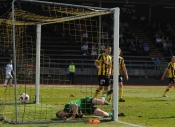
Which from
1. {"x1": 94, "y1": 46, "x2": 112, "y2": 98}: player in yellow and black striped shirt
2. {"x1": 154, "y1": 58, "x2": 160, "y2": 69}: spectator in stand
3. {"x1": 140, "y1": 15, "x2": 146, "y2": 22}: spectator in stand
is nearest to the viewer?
{"x1": 94, "y1": 46, "x2": 112, "y2": 98}: player in yellow and black striped shirt

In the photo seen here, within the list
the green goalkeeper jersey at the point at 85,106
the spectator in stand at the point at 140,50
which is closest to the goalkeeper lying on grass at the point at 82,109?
the green goalkeeper jersey at the point at 85,106

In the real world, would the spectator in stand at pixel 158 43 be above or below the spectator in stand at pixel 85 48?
above

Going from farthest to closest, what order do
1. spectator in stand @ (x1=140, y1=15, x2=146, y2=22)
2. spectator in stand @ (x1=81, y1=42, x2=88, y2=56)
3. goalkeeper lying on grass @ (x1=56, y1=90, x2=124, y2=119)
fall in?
spectator in stand @ (x1=140, y1=15, x2=146, y2=22)
spectator in stand @ (x1=81, y1=42, x2=88, y2=56)
goalkeeper lying on grass @ (x1=56, y1=90, x2=124, y2=119)

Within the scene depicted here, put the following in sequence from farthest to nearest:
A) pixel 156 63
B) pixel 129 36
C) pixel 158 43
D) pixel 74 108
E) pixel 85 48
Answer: pixel 158 43
pixel 129 36
pixel 156 63
pixel 85 48
pixel 74 108

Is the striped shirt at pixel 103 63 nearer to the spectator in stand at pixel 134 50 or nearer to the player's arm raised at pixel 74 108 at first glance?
the player's arm raised at pixel 74 108

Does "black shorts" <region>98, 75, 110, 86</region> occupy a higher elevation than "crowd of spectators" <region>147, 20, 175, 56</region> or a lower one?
lower

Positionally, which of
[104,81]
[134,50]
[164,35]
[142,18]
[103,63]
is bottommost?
[104,81]

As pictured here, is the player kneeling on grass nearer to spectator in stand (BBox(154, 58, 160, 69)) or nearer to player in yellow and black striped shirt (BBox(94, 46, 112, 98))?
player in yellow and black striped shirt (BBox(94, 46, 112, 98))

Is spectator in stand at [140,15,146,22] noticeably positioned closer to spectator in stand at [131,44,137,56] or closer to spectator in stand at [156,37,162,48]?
spectator in stand at [156,37,162,48]

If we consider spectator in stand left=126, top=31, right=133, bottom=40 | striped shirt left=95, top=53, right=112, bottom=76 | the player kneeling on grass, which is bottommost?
the player kneeling on grass

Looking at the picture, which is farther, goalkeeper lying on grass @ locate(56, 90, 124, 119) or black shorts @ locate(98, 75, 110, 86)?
black shorts @ locate(98, 75, 110, 86)

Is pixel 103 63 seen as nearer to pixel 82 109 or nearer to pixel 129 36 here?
pixel 82 109

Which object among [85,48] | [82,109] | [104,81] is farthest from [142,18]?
[82,109]

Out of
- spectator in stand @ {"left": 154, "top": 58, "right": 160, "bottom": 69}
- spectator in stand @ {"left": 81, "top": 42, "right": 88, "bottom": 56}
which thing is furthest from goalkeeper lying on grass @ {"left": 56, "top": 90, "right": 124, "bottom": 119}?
spectator in stand @ {"left": 154, "top": 58, "right": 160, "bottom": 69}
